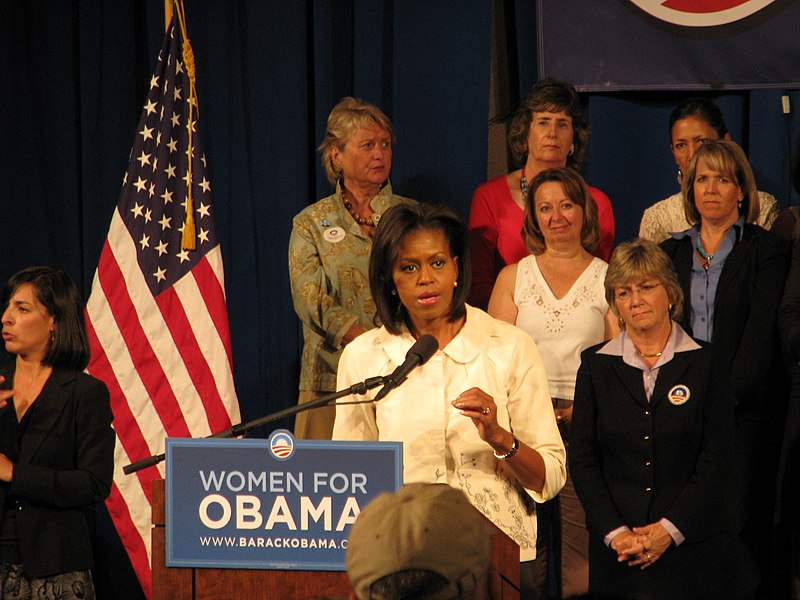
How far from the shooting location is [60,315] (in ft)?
11.2

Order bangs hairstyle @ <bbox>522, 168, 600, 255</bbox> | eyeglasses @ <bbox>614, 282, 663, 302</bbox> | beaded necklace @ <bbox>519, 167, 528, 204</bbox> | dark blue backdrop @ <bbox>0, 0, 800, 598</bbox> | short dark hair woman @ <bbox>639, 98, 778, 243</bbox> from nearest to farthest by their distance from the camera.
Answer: eyeglasses @ <bbox>614, 282, 663, 302</bbox> → bangs hairstyle @ <bbox>522, 168, 600, 255</bbox> → short dark hair woman @ <bbox>639, 98, 778, 243</bbox> → beaded necklace @ <bbox>519, 167, 528, 204</bbox> → dark blue backdrop @ <bbox>0, 0, 800, 598</bbox>

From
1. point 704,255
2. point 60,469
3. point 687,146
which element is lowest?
point 60,469

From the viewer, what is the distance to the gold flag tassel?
4.55 meters

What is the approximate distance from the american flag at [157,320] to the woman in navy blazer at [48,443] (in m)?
1.03

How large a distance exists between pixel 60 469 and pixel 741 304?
2198mm

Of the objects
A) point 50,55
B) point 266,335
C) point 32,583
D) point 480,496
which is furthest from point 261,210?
point 480,496

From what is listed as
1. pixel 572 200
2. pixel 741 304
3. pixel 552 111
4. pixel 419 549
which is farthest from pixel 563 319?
pixel 419 549

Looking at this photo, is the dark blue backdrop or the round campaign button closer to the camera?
the round campaign button

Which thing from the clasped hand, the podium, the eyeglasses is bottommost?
the clasped hand

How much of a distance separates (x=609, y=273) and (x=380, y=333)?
3.22 ft

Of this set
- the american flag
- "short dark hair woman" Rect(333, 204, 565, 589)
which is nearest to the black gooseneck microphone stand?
"short dark hair woman" Rect(333, 204, 565, 589)

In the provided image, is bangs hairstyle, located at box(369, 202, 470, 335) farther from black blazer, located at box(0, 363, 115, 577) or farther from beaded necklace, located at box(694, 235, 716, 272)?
beaded necklace, located at box(694, 235, 716, 272)

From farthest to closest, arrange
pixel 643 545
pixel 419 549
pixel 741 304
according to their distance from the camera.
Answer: pixel 741 304, pixel 643 545, pixel 419 549

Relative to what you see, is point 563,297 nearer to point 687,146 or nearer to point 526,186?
point 526,186
